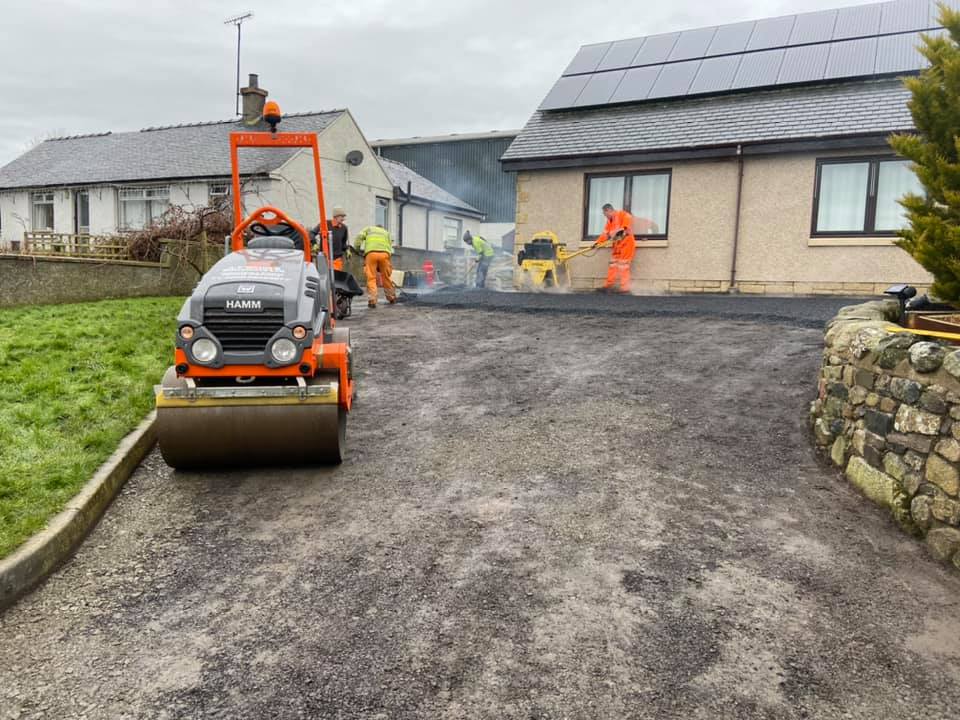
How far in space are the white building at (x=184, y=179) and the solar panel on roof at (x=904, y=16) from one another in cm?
1544

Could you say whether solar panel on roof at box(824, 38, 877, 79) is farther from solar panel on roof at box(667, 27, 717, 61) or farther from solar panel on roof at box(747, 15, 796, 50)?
solar panel on roof at box(667, 27, 717, 61)

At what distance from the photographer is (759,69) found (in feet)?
51.5

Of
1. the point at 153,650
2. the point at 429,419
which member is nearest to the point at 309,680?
the point at 153,650

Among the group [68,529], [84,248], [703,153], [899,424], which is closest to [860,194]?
[703,153]

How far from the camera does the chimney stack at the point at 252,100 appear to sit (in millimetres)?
23109

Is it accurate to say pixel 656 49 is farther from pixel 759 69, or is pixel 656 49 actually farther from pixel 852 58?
pixel 852 58

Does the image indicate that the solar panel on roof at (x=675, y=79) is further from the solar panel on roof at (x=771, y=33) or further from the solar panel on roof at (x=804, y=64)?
Answer: the solar panel on roof at (x=804, y=64)

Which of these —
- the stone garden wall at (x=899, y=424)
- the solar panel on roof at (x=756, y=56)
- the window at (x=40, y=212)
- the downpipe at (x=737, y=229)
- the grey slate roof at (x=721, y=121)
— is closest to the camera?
the stone garden wall at (x=899, y=424)

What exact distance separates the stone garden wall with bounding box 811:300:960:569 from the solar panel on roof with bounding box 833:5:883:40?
1258cm

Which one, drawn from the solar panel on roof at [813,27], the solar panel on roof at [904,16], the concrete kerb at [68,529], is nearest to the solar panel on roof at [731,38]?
the solar panel on roof at [813,27]

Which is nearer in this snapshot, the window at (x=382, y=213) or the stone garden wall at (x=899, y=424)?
the stone garden wall at (x=899, y=424)

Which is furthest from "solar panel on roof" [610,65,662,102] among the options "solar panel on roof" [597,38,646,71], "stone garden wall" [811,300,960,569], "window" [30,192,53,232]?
"window" [30,192,53,232]

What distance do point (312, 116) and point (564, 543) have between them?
75.3ft

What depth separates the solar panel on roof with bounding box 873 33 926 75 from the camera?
13.9 m
